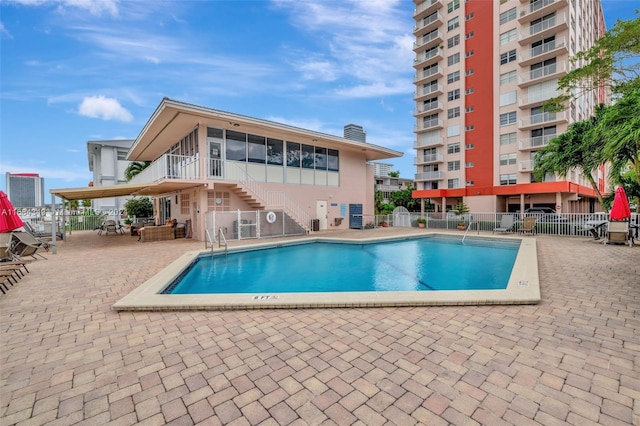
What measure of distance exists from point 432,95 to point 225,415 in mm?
39849

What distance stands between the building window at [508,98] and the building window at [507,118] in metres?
1.04

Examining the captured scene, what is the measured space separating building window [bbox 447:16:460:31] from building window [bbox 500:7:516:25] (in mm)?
4980

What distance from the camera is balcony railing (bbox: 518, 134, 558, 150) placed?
26.7m

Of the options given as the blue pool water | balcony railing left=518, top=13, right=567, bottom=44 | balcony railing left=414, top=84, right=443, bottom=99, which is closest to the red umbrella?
the blue pool water

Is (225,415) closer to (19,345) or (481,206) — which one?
(19,345)

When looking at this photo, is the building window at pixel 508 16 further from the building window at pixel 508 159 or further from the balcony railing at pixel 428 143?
the building window at pixel 508 159

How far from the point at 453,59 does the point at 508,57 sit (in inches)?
245

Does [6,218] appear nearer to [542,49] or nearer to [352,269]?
[352,269]

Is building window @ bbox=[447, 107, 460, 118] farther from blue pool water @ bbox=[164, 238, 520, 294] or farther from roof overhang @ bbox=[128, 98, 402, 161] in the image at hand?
blue pool water @ bbox=[164, 238, 520, 294]

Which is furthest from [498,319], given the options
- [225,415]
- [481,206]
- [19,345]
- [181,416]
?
[481,206]

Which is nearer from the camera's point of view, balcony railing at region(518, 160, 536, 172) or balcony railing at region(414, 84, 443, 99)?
balcony railing at region(518, 160, 536, 172)

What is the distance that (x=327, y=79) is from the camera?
25.9m

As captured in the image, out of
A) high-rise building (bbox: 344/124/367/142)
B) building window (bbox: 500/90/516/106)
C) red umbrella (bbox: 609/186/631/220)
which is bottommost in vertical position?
red umbrella (bbox: 609/186/631/220)

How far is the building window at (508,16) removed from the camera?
28953mm
